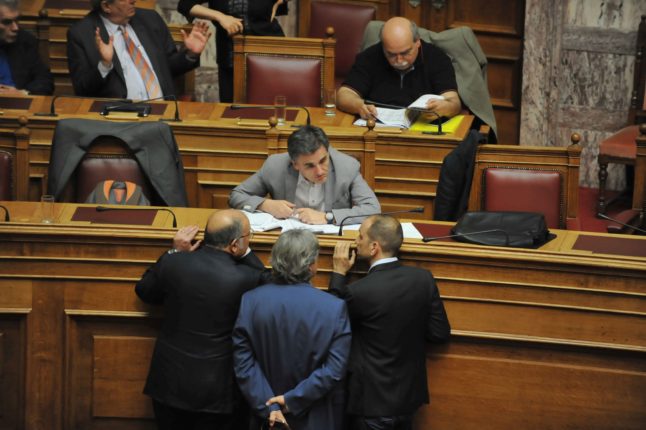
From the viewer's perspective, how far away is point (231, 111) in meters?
5.84

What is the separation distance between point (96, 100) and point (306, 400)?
107 inches

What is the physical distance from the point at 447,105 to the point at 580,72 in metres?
1.67

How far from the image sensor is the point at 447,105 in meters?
5.83

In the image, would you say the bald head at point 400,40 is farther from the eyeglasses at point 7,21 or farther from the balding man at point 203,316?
the balding man at point 203,316

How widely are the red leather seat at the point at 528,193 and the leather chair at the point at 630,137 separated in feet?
3.74

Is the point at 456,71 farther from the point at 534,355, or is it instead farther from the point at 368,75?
the point at 534,355

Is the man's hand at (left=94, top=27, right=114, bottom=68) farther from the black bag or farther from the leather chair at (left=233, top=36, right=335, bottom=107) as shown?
the black bag

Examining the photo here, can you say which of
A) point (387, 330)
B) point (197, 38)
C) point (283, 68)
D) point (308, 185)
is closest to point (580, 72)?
point (283, 68)

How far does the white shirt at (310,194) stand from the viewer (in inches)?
190

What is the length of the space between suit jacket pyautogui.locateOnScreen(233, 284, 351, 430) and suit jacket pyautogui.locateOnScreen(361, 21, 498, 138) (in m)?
2.62

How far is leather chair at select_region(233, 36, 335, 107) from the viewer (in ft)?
20.9

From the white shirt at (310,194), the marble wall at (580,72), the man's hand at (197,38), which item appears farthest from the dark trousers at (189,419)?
the marble wall at (580,72)

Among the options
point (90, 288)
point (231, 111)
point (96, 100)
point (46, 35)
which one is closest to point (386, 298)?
point (90, 288)

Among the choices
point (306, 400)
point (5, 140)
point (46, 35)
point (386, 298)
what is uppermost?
point (46, 35)
